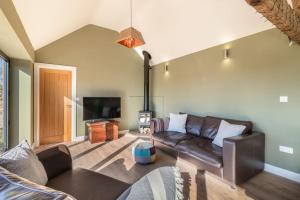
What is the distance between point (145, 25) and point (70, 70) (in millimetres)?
2417

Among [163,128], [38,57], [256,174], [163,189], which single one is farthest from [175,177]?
[38,57]

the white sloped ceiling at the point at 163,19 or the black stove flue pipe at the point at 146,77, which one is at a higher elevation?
the white sloped ceiling at the point at 163,19

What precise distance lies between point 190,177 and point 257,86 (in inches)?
80.5

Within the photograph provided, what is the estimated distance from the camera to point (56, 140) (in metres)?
4.49

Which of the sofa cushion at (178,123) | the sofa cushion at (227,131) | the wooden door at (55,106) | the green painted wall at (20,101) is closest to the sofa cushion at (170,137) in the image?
the sofa cushion at (178,123)

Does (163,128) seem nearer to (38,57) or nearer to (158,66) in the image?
(158,66)

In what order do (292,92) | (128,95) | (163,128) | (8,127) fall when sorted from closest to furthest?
1. (292,92)
2. (8,127)
3. (163,128)
4. (128,95)

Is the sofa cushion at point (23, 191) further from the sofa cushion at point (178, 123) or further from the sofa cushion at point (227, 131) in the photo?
the sofa cushion at point (178, 123)

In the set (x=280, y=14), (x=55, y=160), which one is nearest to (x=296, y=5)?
(x=280, y=14)

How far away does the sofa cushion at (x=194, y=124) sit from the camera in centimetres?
363

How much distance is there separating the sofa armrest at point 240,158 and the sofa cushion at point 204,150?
13 centimetres

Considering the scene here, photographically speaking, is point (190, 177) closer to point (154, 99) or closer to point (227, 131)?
point (227, 131)

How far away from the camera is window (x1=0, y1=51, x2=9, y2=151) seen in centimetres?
319

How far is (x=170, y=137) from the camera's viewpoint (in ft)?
11.3
